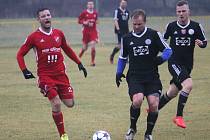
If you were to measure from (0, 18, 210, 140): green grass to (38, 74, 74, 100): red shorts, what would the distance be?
686 mm

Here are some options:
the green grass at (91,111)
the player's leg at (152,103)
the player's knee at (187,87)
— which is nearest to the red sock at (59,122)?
the green grass at (91,111)

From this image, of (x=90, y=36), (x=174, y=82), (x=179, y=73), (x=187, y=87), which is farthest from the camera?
(x=90, y=36)

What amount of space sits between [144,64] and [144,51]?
187 millimetres

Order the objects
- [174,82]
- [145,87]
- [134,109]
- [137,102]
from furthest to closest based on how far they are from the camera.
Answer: [174,82]
[145,87]
[134,109]
[137,102]

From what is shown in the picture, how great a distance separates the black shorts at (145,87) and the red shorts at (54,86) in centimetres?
94

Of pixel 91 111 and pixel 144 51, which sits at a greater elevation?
pixel 144 51

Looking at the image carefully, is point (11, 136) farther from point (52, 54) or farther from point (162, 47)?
point (162, 47)

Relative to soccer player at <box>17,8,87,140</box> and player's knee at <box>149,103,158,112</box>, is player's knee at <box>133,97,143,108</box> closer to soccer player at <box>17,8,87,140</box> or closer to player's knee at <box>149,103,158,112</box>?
player's knee at <box>149,103,158,112</box>

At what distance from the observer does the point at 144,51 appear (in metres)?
8.28

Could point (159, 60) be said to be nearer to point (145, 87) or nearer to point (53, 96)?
point (145, 87)

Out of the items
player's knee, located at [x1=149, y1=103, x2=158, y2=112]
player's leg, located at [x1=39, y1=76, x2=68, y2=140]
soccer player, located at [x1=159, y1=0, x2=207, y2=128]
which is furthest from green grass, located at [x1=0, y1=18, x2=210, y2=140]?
soccer player, located at [x1=159, y1=0, x2=207, y2=128]

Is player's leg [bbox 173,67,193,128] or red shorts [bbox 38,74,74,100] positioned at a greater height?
red shorts [bbox 38,74,74,100]

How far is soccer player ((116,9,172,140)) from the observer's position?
8234 millimetres

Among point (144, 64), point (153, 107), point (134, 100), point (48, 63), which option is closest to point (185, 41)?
point (144, 64)
